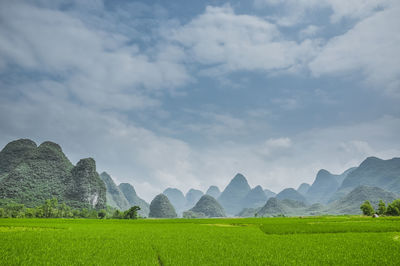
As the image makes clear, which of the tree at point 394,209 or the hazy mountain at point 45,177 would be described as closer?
the tree at point 394,209

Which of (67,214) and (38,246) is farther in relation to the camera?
(67,214)

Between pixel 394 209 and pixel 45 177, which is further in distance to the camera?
pixel 45 177

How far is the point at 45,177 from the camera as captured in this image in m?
120

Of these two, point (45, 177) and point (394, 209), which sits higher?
point (45, 177)

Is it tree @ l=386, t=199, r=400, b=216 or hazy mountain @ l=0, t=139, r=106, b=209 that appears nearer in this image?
tree @ l=386, t=199, r=400, b=216

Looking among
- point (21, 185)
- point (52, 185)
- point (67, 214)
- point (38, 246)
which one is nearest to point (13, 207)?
point (67, 214)

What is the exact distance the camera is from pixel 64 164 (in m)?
135

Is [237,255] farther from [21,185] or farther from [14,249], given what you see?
[21,185]

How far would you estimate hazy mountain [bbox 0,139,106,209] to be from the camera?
10319 centimetres

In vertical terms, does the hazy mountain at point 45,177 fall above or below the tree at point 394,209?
above

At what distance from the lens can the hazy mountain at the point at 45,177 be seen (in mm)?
103188

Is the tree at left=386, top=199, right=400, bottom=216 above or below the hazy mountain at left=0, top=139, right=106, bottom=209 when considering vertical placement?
below

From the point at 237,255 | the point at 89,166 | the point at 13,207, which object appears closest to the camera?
the point at 237,255

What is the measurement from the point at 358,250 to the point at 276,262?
557cm
